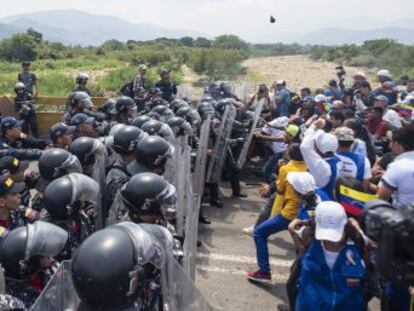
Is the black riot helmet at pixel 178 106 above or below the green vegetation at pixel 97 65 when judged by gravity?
above

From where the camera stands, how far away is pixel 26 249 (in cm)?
271

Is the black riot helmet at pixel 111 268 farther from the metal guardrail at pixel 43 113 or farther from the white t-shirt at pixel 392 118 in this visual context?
the metal guardrail at pixel 43 113

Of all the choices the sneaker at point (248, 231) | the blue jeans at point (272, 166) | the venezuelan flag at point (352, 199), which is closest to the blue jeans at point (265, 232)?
the venezuelan flag at point (352, 199)

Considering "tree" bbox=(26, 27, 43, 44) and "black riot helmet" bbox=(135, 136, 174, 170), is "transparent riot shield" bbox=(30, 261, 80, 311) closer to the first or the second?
"black riot helmet" bbox=(135, 136, 174, 170)

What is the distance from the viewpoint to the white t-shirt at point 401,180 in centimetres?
418

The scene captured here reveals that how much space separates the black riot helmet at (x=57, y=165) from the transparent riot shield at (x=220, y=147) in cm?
395

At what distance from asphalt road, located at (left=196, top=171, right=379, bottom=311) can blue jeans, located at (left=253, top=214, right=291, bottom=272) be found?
0.31 meters

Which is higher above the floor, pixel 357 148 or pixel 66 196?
pixel 66 196

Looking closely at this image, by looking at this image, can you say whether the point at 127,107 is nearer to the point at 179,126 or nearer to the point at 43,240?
the point at 179,126

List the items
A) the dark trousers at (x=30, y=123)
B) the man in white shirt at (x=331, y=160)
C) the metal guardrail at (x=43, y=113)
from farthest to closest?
the metal guardrail at (x=43, y=113) < the dark trousers at (x=30, y=123) < the man in white shirt at (x=331, y=160)

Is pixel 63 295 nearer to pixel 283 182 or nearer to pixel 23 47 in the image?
pixel 283 182

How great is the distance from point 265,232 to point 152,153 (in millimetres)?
1671

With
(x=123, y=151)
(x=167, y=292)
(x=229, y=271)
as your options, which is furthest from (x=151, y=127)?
(x=167, y=292)

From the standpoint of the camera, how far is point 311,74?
36.2m
